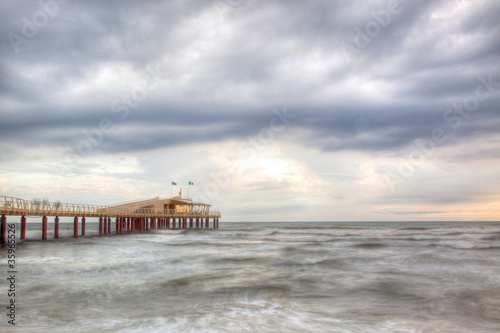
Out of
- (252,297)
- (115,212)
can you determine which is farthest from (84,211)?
(252,297)

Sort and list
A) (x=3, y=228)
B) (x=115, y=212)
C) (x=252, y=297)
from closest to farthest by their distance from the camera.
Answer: (x=252, y=297)
(x=3, y=228)
(x=115, y=212)

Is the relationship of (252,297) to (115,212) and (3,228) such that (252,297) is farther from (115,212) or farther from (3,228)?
(115,212)

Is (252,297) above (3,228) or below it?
below

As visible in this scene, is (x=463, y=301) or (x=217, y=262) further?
(x=217, y=262)

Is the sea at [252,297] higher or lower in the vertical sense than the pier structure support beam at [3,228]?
lower

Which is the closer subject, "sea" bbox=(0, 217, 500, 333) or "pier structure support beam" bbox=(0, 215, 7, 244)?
"sea" bbox=(0, 217, 500, 333)

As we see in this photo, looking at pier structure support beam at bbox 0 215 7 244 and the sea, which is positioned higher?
pier structure support beam at bbox 0 215 7 244

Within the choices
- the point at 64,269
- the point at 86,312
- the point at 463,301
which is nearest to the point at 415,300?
the point at 463,301

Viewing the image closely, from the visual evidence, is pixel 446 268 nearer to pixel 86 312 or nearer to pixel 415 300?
pixel 415 300

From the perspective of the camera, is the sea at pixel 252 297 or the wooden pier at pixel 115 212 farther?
the wooden pier at pixel 115 212

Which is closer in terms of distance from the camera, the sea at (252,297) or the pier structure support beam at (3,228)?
the sea at (252,297)

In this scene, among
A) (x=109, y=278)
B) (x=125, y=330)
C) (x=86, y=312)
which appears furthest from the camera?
(x=109, y=278)

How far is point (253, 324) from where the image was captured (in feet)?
28.3

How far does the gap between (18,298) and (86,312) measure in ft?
10.5
